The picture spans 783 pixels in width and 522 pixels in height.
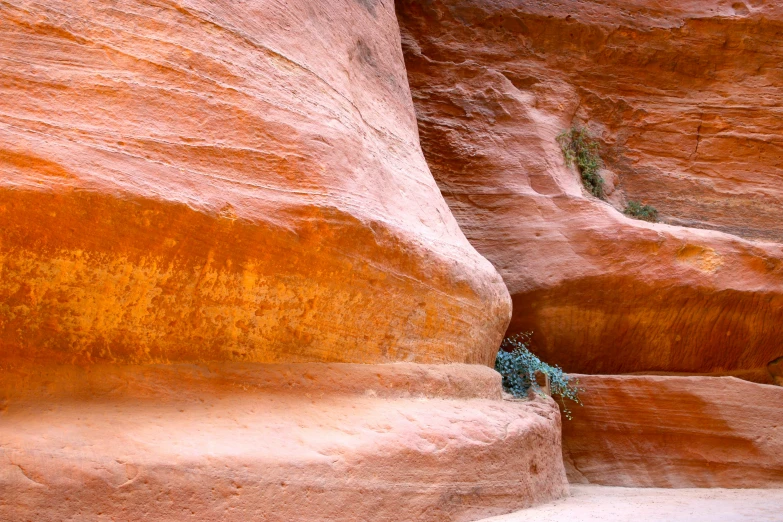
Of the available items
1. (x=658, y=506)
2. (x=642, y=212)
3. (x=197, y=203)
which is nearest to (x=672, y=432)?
(x=658, y=506)

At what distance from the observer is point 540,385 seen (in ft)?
22.4

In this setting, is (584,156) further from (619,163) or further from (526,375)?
(526,375)

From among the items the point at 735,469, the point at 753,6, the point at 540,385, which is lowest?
the point at 735,469

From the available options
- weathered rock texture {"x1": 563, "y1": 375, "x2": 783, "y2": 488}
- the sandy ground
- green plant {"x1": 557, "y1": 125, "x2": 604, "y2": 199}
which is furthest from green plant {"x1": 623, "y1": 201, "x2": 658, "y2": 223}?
the sandy ground

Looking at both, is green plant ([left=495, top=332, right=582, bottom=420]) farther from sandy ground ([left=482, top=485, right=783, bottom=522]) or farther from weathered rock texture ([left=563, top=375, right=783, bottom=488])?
sandy ground ([left=482, top=485, right=783, bottom=522])

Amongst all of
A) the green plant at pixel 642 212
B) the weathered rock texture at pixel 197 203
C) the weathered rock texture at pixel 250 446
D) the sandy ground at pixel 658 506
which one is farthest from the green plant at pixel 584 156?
the weathered rock texture at pixel 250 446

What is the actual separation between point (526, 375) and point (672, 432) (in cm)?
180

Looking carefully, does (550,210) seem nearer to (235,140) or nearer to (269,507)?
(235,140)

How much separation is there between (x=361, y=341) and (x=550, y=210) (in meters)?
4.21

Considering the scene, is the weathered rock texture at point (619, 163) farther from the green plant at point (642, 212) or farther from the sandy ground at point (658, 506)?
the sandy ground at point (658, 506)

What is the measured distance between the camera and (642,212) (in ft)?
30.2

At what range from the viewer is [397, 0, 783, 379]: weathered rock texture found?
8.09 meters

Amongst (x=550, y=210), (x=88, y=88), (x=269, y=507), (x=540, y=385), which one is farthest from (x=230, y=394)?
(x=550, y=210)

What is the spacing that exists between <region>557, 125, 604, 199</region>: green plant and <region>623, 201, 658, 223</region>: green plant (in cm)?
37
